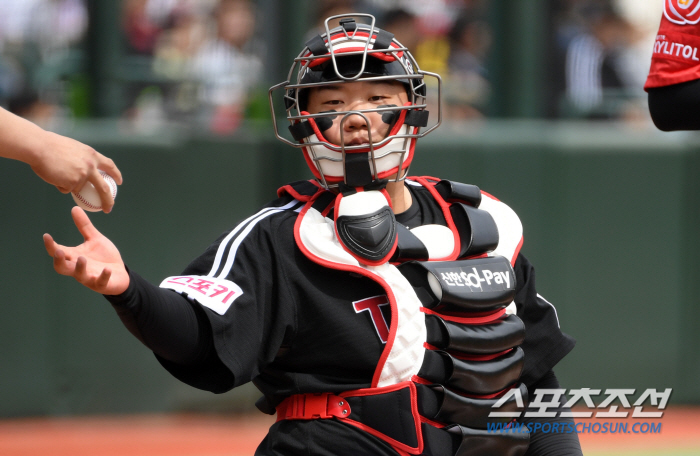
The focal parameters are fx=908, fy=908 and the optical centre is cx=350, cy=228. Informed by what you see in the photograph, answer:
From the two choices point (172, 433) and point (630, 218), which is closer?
point (172, 433)

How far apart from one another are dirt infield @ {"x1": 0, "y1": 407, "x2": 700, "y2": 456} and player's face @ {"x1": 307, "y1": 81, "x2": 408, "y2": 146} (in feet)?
11.7

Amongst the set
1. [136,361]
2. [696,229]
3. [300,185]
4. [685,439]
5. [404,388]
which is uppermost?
[300,185]

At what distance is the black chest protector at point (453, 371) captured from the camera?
251 centimetres

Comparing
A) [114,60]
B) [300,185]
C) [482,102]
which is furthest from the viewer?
[482,102]

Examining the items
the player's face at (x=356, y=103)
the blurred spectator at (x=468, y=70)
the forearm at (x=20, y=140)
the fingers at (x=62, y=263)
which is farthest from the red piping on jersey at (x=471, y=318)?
the blurred spectator at (x=468, y=70)

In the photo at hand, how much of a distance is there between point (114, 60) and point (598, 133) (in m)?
3.72

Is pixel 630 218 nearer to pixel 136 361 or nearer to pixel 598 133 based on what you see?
pixel 598 133

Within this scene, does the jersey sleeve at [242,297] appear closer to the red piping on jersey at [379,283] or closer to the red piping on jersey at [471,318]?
the red piping on jersey at [379,283]

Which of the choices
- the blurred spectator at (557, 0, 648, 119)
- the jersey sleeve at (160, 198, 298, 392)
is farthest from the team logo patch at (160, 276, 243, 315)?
the blurred spectator at (557, 0, 648, 119)

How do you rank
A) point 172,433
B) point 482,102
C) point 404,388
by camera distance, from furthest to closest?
point 482,102 < point 172,433 < point 404,388

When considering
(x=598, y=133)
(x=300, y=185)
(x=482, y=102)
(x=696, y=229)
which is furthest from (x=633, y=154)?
(x=300, y=185)

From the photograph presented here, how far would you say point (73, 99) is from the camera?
21.7 ft

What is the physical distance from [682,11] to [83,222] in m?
1.66

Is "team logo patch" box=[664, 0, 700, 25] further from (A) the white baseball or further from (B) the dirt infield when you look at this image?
(B) the dirt infield
